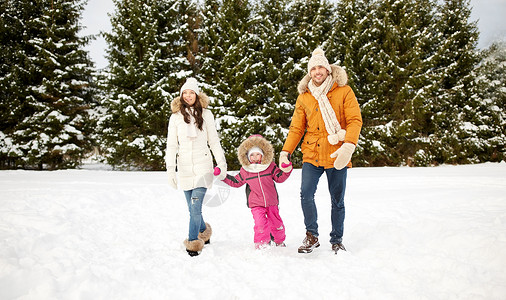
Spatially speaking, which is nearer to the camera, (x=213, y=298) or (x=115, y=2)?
(x=213, y=298)

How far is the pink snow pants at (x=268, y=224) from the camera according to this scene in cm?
345

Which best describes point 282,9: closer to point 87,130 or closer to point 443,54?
point 443,54

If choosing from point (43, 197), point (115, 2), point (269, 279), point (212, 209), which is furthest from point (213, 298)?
point (115, 2)

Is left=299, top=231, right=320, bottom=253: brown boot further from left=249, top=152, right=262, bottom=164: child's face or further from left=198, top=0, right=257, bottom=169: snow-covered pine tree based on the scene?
left=198, top=0, right=257, bottom=169: snow-covered pine tree

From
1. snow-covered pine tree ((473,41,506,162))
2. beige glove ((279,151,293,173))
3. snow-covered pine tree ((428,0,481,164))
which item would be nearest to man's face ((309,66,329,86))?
beige glove ((279,151,293,173))

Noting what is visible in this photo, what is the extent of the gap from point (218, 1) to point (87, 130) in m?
8.98

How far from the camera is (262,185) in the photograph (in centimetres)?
359

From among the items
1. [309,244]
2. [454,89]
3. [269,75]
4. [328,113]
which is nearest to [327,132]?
[328,113]

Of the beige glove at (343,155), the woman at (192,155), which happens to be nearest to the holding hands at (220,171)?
the woman at (192,155)

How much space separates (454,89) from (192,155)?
15.3 meters

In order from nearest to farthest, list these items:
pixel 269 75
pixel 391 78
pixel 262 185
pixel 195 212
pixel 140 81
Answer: pixel 195 212 → pixel 262 185 → pixel 140 81 → pixel 269 75 → pixel 391 78

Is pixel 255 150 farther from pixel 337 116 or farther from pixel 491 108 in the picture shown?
pixel 491 108

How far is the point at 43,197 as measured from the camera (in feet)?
16.1

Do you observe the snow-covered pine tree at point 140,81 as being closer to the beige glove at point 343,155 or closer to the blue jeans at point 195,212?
the blue jeans at point 195,212
